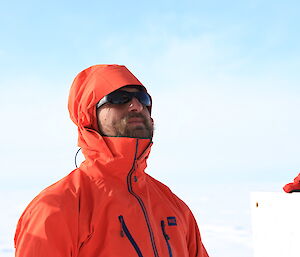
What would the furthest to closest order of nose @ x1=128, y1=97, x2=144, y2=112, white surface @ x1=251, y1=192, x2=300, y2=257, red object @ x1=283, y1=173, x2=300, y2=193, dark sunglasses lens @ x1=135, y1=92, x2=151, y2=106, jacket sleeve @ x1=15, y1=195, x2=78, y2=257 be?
red object @ x1=283, y1=173, x2=300, y2=193, white surface @ x1=251, y1=192, x2=300, y2=257, dark sunglasses lens @ x1=135, y1=92, x2=151, y2=106, nose @ x1=128, y1=97, x2=144, y2=112, jacket sleeve @ x1=15, y1=195, x2=78, y2=257

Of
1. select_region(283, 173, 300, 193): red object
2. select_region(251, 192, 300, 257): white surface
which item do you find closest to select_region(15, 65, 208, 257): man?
select_region(251, 192, 300, 257): white surface

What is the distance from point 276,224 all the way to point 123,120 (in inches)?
105

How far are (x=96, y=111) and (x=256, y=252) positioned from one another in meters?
3.00

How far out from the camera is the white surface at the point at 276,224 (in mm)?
4195

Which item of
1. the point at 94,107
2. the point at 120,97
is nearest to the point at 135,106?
the point at 120,97

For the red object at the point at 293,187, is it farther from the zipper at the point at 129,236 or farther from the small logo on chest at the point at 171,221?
the zipper at the point at 129,236

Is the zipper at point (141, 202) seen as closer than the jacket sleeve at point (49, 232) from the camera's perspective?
No

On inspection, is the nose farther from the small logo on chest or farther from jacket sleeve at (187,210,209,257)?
jacket sleeve at (187,210,209,257)

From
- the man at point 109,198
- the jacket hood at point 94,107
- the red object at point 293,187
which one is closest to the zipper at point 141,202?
the man at point 109,198

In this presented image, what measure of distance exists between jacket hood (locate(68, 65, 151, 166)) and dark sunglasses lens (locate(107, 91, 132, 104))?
0.03 meters

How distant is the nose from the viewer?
8.07ft

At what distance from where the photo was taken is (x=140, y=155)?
2449 millimetres

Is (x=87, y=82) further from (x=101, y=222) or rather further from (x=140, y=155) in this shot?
(x=101, y=222)

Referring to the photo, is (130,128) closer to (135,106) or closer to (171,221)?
(135,106)
